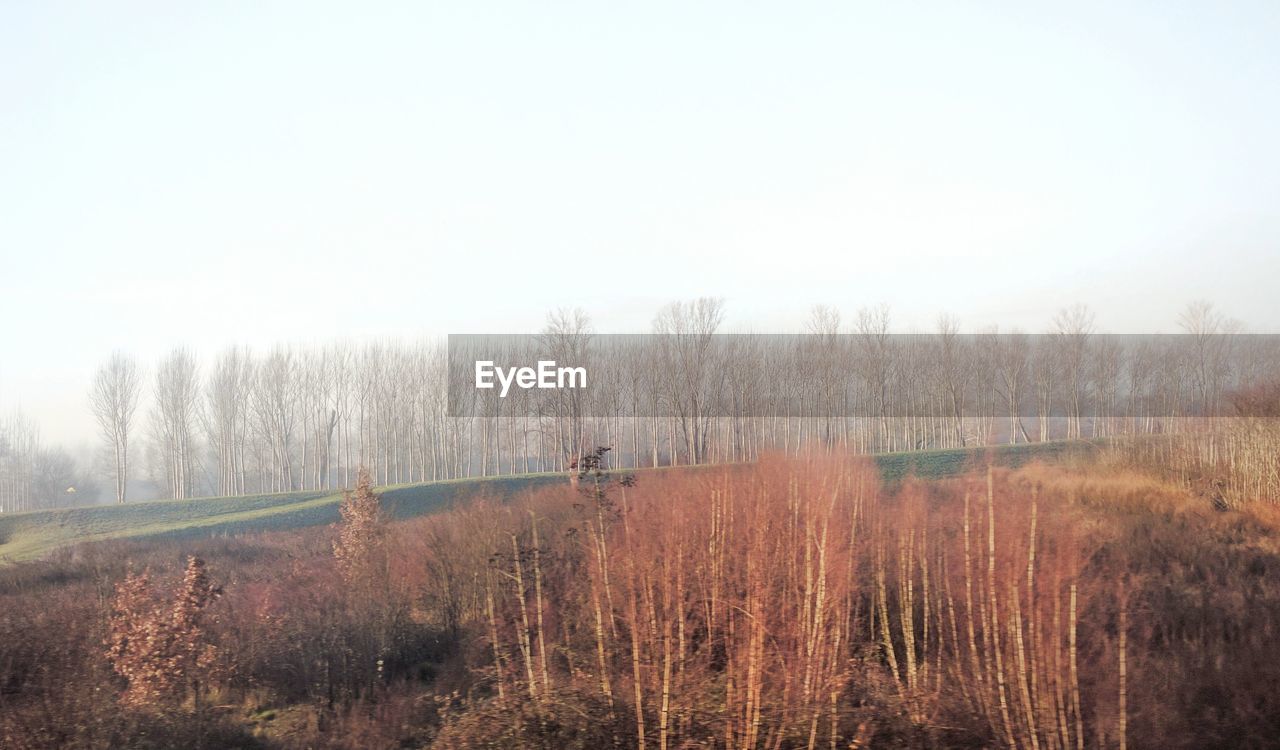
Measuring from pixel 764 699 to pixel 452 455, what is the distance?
147ft

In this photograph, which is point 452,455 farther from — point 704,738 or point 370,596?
point 704,738

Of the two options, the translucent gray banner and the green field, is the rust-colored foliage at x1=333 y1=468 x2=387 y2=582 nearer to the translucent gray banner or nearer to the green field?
the green field

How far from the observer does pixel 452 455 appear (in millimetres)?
48688

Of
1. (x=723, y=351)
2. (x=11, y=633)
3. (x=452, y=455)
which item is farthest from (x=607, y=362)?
(x=11, y=633)

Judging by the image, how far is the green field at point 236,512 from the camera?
1061 inches

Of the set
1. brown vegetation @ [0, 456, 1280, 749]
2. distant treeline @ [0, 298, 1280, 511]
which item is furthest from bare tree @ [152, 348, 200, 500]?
brown vegetation @ [0, 456, 1280, 749]

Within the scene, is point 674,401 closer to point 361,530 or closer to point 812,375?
point 812,375

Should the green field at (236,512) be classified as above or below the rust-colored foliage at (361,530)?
below

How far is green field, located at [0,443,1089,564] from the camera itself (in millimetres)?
26953

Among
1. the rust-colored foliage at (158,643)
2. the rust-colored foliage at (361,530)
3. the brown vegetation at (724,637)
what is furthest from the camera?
the rust-colored foliage at (361,530)
